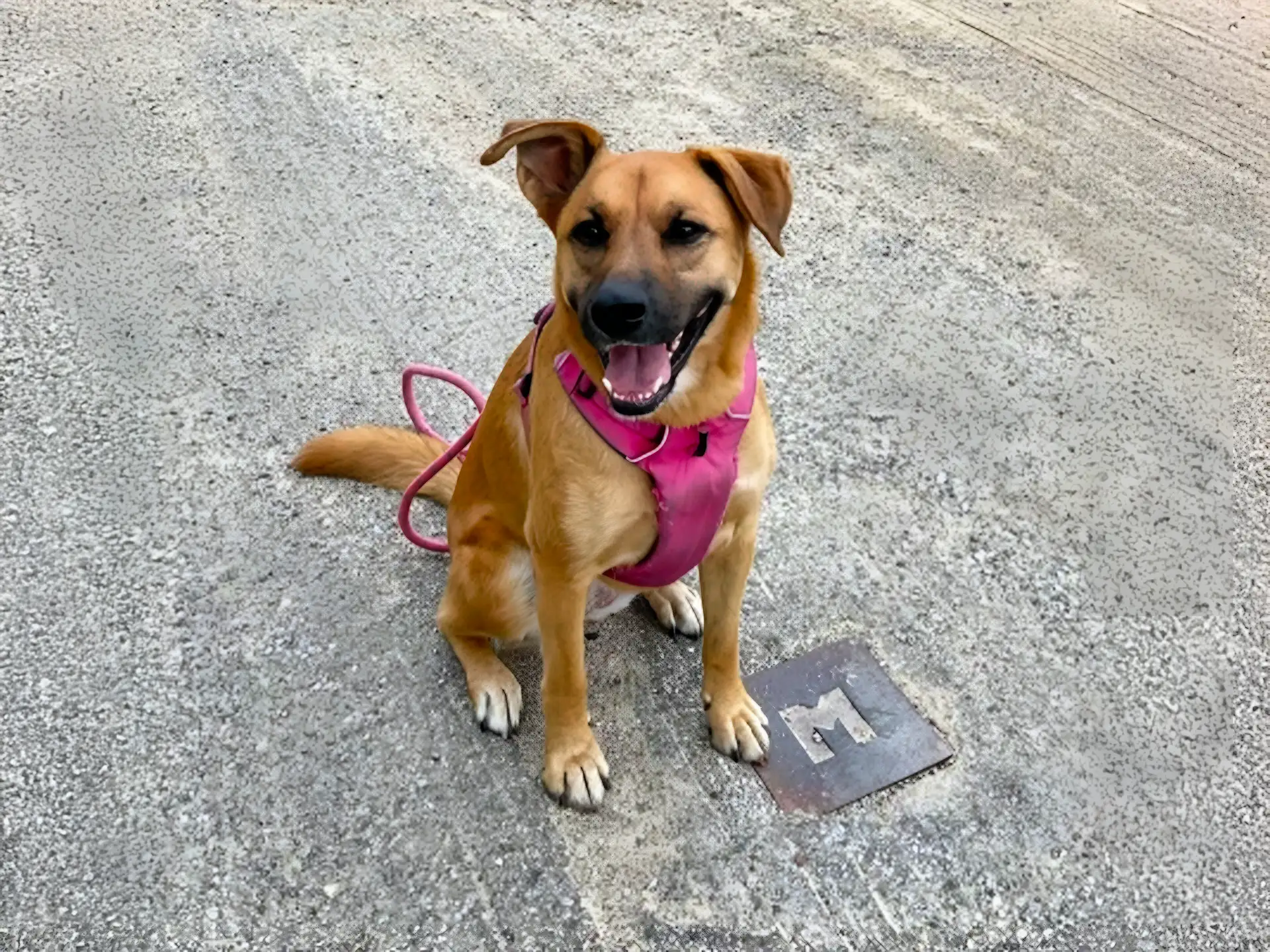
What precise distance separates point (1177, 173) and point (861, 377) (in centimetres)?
232

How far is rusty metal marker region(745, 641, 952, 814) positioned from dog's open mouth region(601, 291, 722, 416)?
46.8 inches

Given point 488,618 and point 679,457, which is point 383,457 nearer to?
point 488,618

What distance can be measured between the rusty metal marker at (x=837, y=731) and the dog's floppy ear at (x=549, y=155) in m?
1.52

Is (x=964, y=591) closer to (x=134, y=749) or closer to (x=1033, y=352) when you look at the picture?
(x=1033, y=352)

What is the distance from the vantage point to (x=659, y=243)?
90.0 inches

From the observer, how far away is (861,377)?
4172 mm

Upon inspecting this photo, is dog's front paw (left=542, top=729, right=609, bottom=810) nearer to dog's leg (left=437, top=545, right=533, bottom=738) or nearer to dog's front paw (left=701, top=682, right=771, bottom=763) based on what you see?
dog's leg (left=437, top=545, right=533, bottom=738)

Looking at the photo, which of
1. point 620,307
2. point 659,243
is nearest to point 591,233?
point 659,243

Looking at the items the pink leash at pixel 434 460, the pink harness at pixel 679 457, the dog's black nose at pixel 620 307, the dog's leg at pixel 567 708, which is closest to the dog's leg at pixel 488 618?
the dog's leg at pixel 567 708

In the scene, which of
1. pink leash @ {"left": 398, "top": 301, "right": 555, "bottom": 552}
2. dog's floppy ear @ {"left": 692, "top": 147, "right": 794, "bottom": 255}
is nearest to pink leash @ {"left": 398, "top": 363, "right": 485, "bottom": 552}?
pink leash @ {"left": 398, "top": 301, "right": 555, "bottom": 552}

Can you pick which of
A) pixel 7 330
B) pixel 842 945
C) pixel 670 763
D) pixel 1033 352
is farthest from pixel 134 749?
pixel 1033 352

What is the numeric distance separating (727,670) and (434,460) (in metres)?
1.22

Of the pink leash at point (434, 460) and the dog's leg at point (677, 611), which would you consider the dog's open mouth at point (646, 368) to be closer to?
the pink leash at point (434, 460)

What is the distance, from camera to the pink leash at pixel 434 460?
323cm
